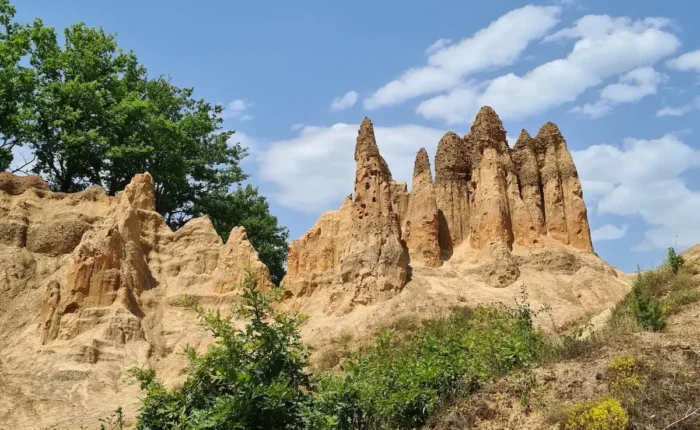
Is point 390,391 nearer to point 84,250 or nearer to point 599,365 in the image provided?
point 599,365

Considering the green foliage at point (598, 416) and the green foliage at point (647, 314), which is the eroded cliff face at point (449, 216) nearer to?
the green foliage at point (647, 314)

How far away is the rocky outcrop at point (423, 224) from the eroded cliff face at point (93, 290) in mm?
6232

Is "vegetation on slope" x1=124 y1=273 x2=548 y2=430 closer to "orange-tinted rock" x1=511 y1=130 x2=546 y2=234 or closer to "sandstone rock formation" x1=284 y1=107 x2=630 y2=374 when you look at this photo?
"sandstone rock formation" x1=284 y1=107 x2=630 y2=374

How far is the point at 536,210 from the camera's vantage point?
101ft

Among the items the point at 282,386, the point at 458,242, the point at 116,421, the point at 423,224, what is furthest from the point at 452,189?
the point at 282,386

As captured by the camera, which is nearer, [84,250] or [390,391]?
[390,391]

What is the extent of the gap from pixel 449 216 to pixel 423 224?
2.18 metres

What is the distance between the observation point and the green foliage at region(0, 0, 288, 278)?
1403 inches

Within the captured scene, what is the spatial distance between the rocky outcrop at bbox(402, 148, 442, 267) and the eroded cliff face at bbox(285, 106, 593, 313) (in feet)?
0.14

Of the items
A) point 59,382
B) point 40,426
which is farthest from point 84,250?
point 40,426

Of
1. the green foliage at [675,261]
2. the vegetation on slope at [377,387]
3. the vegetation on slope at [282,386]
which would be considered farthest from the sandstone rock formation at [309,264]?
the vegetation on slope at [377,387]

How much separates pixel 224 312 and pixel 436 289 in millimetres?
7483

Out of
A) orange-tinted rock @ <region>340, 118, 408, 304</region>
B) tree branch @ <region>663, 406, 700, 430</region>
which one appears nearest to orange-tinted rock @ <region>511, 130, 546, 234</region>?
orange-tinted rock @ <region>340, 118, 408, 304</region>

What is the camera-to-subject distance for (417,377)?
34.0ft
